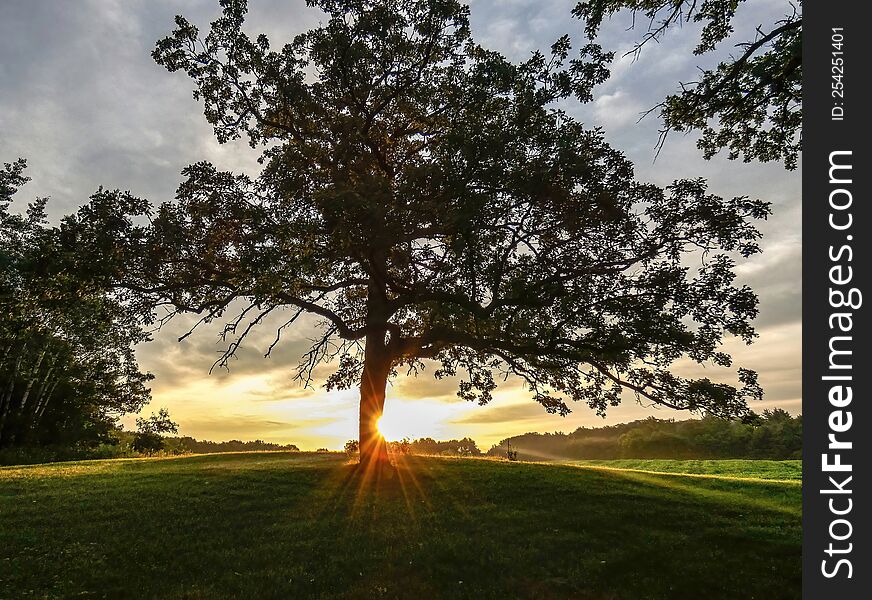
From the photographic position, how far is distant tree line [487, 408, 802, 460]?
5928cm

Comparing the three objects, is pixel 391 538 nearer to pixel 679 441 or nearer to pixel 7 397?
pixel 7 397

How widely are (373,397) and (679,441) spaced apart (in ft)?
187

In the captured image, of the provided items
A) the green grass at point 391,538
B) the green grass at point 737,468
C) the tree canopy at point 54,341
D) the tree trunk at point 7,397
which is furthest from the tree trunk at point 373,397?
the tree trunk at point 7,397

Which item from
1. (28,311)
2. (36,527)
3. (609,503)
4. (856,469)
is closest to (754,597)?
(856,469)

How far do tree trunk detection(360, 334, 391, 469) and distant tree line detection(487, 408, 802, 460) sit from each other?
29.2m

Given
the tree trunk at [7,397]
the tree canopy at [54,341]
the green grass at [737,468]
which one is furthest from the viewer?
the tree trunk at [7,397]

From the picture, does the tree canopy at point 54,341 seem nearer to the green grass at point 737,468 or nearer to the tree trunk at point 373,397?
the tree trunk at point 373,397

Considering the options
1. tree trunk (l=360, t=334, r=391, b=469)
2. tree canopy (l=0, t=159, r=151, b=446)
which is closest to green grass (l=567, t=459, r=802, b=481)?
tree trunk (l=360, t=334, r=391, b=469)

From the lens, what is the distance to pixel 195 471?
24.9 metres

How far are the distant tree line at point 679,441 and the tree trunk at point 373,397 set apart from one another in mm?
29236

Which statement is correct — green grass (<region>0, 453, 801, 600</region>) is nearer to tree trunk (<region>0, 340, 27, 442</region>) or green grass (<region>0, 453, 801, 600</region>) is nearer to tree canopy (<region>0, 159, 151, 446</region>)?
tree canopy (<region>0, 159, 151, 446</region>)

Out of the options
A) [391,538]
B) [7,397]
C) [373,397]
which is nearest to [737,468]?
[373,397]

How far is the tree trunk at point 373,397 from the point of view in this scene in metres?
24.7

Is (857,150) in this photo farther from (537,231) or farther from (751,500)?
(751,500)
